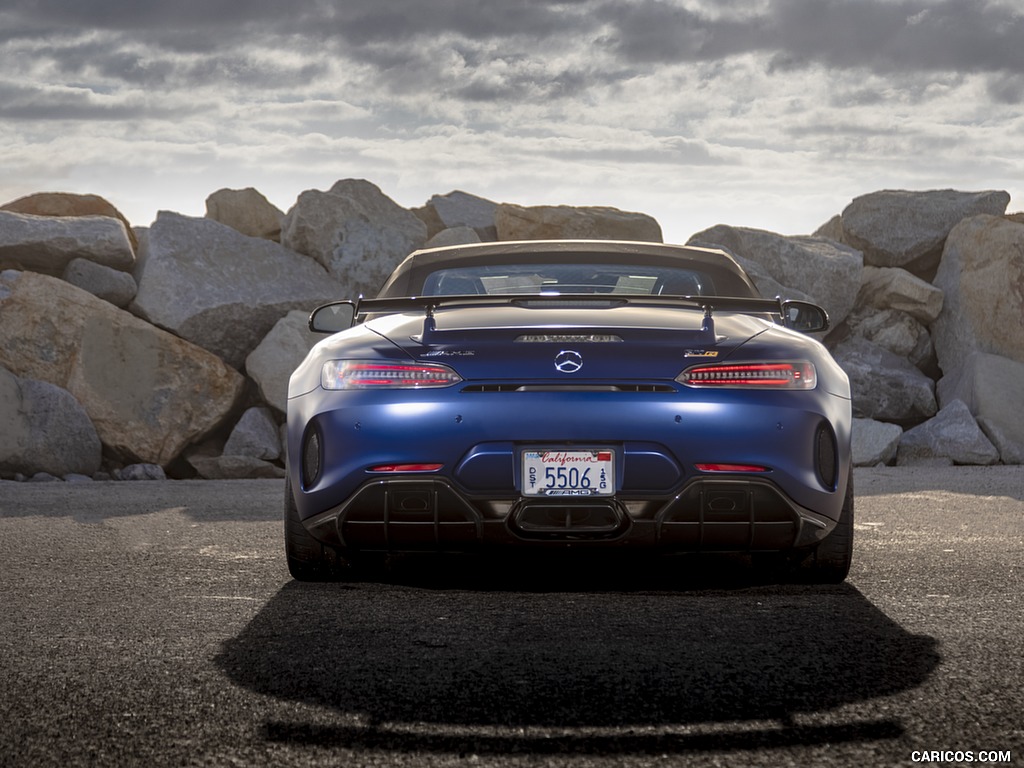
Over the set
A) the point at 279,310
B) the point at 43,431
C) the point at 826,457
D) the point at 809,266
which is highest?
the point at 826,457

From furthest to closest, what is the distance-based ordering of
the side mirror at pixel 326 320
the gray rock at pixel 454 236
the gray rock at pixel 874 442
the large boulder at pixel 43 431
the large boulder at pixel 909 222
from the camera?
the large boulder at pixel 909 222
the gray rock at pixel 454 236
the gray rock at pixel 874 442
the large boulder at pixel 43 431
the side mirror at pixel 326 320

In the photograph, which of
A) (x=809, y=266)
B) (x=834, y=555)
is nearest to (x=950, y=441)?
(x=809, y=266)

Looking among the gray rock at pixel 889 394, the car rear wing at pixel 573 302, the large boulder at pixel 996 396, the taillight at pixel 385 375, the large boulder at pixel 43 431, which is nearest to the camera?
the taillight at pixel 385 375

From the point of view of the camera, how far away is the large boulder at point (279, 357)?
13680mm

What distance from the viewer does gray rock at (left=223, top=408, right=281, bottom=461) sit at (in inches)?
523

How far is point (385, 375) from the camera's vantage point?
15.2 feet

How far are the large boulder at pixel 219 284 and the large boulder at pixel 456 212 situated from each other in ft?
12.3

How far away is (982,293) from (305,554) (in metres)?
12.6

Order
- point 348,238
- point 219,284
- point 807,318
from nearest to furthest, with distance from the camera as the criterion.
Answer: point 807,318 < point 219,284 < point 348,238

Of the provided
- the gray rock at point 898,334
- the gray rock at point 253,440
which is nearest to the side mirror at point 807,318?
the gray rock at point 253,440

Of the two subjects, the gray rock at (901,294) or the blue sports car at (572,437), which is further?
the gray rock at (901,294)

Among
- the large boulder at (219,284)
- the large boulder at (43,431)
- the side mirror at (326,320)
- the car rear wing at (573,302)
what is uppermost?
the car rear wing at (573,302)

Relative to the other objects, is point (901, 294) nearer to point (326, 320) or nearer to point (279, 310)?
point (279, 310)

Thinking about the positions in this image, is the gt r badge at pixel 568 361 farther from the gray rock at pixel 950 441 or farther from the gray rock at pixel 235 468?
the gray rock at pixel 950 441
